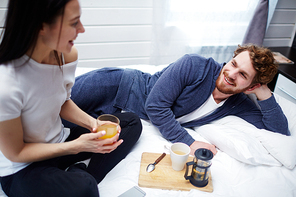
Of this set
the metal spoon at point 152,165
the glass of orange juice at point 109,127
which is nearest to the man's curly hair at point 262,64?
the metal spoon at point 152,165

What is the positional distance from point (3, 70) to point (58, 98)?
0.26 m

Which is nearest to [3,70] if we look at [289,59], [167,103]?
[167,103]

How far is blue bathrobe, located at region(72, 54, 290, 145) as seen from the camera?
140 centimetres

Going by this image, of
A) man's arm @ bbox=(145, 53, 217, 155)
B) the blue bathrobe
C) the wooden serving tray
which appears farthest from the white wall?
the wooden serving tray

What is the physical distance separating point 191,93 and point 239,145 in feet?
1.31

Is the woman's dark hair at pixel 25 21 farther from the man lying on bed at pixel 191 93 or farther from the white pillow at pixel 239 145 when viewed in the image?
the white pillow at pixel 239 145

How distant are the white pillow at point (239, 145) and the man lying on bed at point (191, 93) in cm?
7

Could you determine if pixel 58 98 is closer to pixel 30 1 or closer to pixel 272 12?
pixel 30 1

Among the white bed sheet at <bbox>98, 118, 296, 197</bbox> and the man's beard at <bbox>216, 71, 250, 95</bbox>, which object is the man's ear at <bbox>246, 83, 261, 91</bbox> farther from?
the white bed sheet at <bbox>98, 118, 296, 197</bbox>

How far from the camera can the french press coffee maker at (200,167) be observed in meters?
1.04

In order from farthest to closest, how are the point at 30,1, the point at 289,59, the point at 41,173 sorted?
1. the point at 289,59
2. the point at 41,173
3. the point at 30,1

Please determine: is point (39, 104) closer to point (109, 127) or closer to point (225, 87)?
point (109, 127)

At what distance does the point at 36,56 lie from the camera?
897mm

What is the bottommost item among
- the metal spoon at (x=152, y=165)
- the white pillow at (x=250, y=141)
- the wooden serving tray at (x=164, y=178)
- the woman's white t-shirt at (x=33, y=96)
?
the wooden serving tray at (x=164, y=178)
